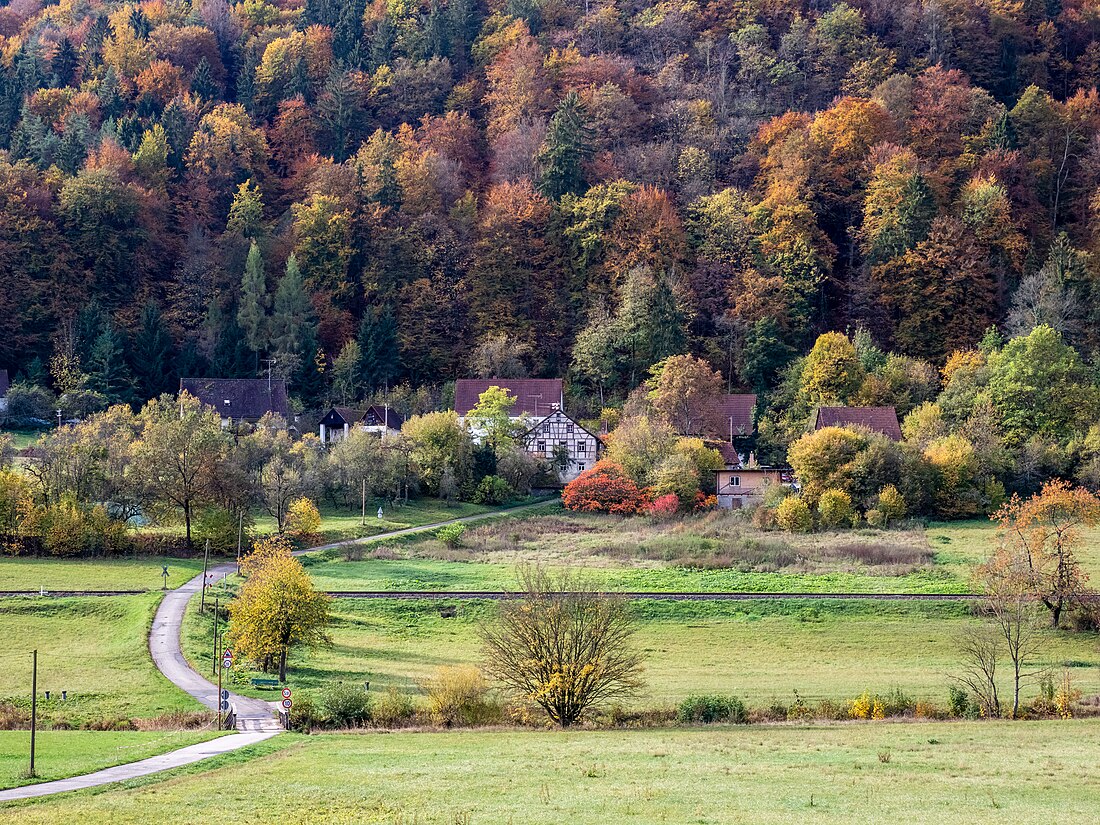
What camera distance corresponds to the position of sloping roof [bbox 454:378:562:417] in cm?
8650

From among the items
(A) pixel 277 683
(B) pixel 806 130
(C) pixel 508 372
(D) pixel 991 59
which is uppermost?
(D) pixel 991 59

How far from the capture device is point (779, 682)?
39.4 meters

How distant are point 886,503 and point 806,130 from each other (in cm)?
4433

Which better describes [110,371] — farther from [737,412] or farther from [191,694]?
[191,694]

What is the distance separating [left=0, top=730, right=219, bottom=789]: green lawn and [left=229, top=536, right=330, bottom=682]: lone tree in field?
7.76 metres

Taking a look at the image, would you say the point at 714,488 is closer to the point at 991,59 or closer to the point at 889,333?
the point at 889,333

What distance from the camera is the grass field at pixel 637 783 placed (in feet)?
71.5

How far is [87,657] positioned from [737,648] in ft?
69.2

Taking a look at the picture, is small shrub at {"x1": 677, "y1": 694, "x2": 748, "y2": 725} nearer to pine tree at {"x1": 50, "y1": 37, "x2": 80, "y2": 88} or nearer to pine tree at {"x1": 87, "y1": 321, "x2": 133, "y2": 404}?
pine tree at {"x1": 87, "y1": 321, "x2": 133, "y2": 404}

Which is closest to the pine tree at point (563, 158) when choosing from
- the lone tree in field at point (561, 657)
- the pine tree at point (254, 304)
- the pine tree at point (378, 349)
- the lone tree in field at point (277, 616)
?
the pine tree at point (378, 349)

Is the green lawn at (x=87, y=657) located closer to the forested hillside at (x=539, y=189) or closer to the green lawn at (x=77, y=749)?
the green lawn at (x=77, y=749)

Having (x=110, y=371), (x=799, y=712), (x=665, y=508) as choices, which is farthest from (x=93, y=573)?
(x=110, y=371)

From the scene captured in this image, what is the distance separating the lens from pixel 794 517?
221 ft

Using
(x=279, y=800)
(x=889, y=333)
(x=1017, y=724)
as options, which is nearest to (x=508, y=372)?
(x=889, y=333)
